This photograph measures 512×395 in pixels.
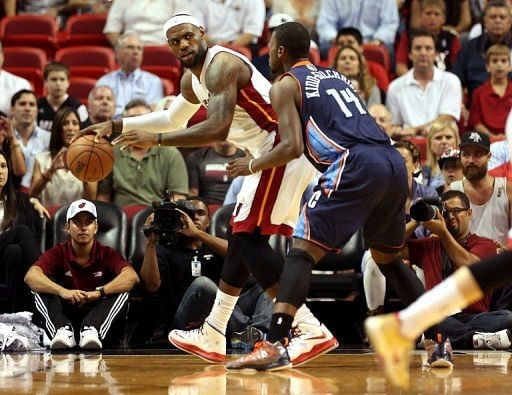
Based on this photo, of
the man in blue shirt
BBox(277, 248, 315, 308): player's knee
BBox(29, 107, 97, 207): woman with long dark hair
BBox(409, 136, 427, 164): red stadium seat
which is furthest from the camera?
the man in blue shirt

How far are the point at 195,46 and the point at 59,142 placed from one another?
159 inches

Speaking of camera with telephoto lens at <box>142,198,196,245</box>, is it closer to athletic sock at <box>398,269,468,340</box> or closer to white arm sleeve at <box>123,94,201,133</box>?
white arm sleeve at <box>123,94,201,133</box>

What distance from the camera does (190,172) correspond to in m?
10.6

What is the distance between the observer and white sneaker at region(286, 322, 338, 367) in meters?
6.10

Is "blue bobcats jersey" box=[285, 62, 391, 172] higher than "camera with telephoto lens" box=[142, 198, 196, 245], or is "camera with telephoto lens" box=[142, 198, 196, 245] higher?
"blue bobcats jersey" box=[285, 62, 391, 172]

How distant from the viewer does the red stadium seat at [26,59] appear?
13062 millimetres

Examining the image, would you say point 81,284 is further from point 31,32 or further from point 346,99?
point 31,32

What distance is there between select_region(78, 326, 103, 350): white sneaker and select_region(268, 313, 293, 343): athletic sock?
9.01 ft

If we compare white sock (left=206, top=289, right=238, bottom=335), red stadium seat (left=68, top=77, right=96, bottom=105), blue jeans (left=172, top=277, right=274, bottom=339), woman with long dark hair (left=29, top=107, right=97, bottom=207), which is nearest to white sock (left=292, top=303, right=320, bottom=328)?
white sock (left=206, top=289, right=238, bottom=335)

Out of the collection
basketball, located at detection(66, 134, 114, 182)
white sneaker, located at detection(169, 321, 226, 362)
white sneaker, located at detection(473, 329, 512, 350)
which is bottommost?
white sneaker, located at detection(473, 329, 512, 350)

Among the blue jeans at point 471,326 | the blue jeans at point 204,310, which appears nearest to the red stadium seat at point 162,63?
the blue jeans at point 204,310

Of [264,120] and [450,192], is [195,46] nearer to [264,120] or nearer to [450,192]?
[264,120]

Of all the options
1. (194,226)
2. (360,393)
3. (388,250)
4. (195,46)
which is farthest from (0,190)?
(360,393)

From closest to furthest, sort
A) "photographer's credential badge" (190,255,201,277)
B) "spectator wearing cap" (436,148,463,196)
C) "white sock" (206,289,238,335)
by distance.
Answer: "white sock" (206,289,238,335) → "photographer's credential badge" (190,255,201,277) → "spectator wearing cap" (436,148,463,196)
